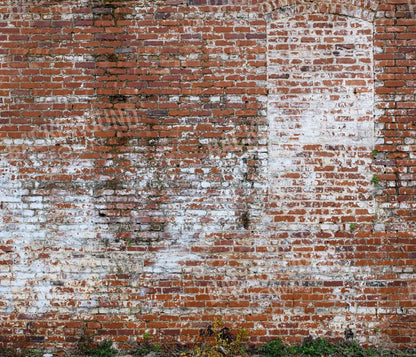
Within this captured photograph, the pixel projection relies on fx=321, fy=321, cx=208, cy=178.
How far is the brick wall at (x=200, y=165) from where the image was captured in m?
3.50

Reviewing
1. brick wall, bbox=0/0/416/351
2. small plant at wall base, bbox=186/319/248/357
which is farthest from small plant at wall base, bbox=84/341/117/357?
small plant at wall base, bbox=186/319/248/357

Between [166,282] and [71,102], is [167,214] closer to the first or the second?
[166,282]

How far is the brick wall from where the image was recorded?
11.5ft

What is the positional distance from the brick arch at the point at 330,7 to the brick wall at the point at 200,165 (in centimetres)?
1

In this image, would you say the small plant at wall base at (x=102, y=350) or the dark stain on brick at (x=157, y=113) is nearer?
the small plant at wall base at (x=102, y=350)

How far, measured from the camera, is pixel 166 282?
351cm

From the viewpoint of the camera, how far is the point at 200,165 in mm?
3545

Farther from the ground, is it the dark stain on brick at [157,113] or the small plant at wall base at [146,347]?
the dark stain on brick at [157,113]

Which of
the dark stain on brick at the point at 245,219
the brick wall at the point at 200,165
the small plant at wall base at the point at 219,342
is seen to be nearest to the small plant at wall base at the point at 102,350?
the brick wall at the point at 200,165

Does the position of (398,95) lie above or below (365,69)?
below

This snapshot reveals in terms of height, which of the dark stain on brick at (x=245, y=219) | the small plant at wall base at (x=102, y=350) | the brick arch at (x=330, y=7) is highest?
the brick arch at (x=330, y=7)

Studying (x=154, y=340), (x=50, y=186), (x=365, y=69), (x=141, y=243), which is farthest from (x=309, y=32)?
(x=154, y=340)

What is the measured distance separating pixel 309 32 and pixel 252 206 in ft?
6.65

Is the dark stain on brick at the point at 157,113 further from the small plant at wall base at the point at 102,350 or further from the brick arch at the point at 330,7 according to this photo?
the small plant at wall base at the point at 102,350
